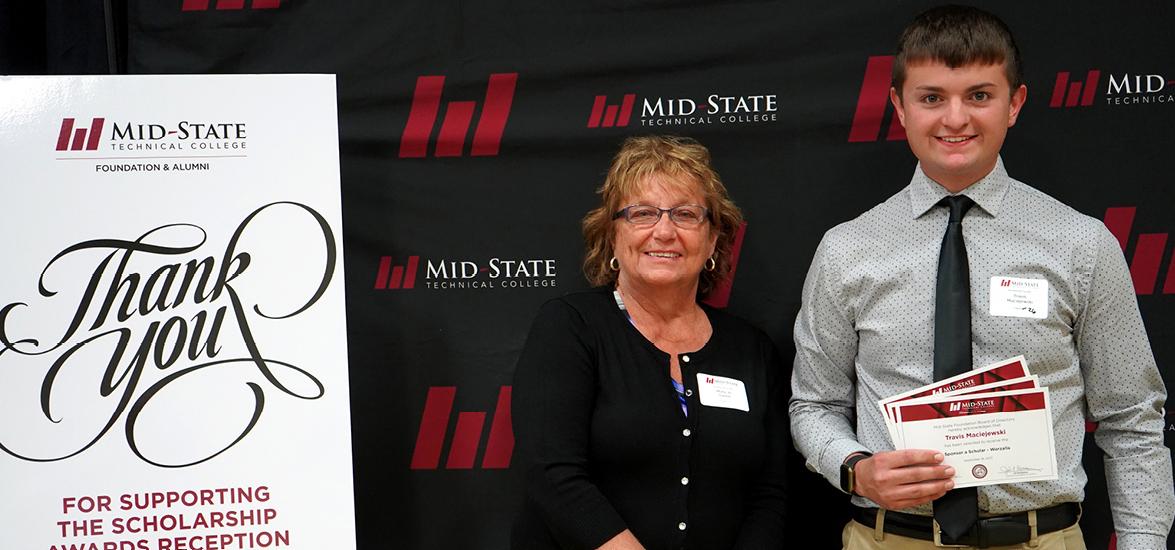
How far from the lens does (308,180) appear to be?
246 cm

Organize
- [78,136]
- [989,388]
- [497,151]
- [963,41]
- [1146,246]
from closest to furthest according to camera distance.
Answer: [989,388], [963,41], [78,136], [1146,246], [497,151]

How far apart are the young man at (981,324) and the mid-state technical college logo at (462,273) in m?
0.95

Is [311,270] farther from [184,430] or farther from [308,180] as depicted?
[184,430]

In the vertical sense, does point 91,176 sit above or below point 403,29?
below

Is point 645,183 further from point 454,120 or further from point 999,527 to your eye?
A: point 999,527

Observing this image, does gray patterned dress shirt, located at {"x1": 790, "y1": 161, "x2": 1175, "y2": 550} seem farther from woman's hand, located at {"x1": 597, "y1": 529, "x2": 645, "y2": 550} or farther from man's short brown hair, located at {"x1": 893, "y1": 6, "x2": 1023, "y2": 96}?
woman's hand, located at {"x1": 597, "y1": 529, "x2": 645, "y2": 550}

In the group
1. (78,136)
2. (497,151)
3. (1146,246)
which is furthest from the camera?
(497,151)

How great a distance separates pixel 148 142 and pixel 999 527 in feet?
6.58

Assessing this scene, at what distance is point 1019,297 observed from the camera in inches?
85.4

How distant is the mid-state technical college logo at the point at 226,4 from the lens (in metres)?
2.90

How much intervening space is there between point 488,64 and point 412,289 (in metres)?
0.64

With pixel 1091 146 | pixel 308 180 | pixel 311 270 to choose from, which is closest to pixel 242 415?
pixel 311 270

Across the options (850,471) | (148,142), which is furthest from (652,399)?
(148,142)

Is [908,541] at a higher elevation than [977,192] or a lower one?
lower
